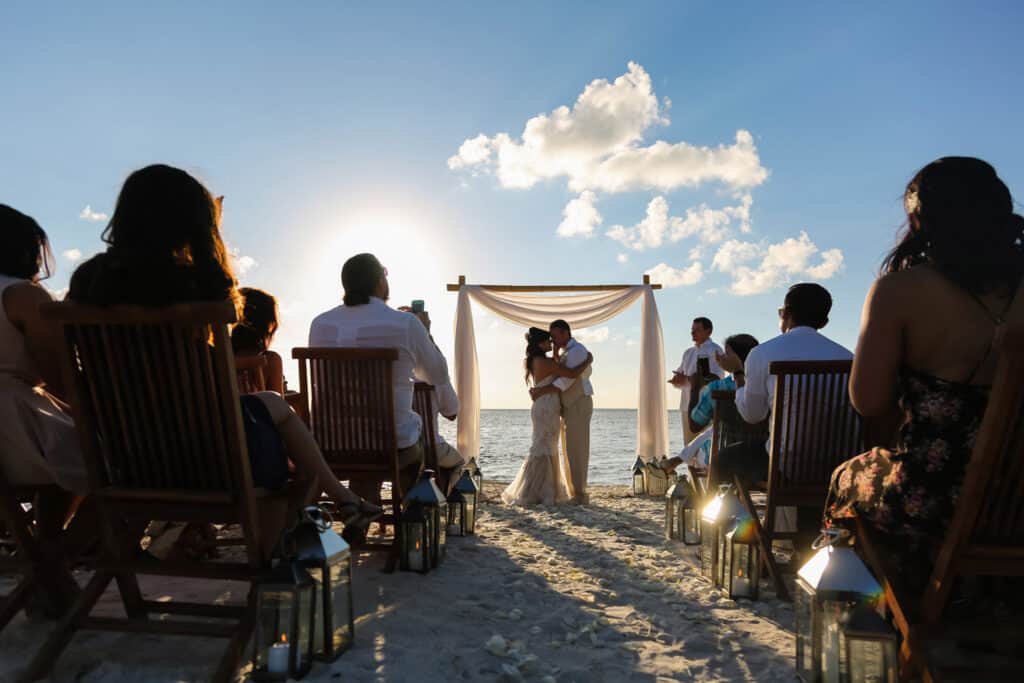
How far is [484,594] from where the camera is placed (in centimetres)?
294

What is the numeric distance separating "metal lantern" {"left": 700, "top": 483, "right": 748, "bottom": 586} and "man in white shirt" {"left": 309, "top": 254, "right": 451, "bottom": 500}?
1.56m

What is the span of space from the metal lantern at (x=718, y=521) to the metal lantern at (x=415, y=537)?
1326 mm

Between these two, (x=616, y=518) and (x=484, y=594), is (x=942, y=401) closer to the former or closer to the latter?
(x=484, y=594)

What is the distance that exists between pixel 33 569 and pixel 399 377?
178 cm

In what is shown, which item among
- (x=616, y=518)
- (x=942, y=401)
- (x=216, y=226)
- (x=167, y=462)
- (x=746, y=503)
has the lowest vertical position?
(x=616, y=518)

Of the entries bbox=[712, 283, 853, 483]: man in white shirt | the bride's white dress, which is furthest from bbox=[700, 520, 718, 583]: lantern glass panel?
the bride's white dress

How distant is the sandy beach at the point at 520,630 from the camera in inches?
78.7

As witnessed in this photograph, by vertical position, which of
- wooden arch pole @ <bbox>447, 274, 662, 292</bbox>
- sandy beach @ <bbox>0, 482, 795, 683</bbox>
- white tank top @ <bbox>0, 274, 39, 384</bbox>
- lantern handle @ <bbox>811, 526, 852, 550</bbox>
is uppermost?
wooden arch pole @ <bbox>447, 274, 662, 292</bbox>

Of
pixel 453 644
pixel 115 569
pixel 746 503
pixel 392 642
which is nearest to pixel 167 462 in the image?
pixel 115 569

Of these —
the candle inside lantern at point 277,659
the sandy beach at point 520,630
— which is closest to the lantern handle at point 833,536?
the sandy beach at point 520,630

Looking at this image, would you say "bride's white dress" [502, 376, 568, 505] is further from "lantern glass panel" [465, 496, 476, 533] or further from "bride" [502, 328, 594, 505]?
"lantern glass panel" [465, 496, 476, 533]

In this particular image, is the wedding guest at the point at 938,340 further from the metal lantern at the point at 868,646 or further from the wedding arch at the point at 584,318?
the wedding arch at the point at 584,318

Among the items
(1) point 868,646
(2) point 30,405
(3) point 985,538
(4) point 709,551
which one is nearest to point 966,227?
(3) point 985,538

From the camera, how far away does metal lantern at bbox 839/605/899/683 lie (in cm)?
161
